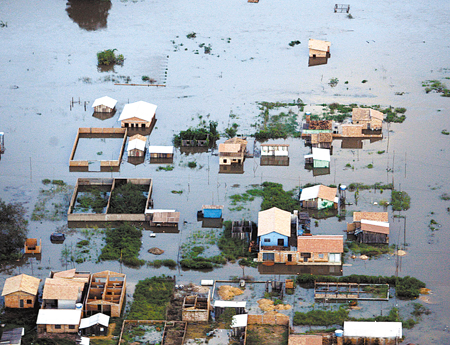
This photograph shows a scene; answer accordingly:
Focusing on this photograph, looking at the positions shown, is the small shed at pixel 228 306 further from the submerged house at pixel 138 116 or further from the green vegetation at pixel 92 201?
the submerged house at pixel 138 116

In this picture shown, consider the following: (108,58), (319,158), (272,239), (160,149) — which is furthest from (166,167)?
(108,58)

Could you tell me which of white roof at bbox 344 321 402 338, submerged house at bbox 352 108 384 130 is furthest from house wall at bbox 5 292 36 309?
submerged house at bbox 352 108 384 130

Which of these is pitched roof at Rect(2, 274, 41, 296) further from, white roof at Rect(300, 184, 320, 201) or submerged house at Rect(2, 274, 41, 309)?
white roof at Rect(300, 184, 320, 201)

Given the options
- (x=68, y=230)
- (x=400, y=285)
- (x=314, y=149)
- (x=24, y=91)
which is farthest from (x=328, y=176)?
(x=24, y=91)

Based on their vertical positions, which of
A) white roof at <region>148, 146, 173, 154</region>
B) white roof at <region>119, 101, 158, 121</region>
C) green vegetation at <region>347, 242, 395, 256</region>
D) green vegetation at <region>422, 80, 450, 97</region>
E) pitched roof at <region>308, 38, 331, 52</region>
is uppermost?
pitched roof at <region>308, 38, 331, 52</region>

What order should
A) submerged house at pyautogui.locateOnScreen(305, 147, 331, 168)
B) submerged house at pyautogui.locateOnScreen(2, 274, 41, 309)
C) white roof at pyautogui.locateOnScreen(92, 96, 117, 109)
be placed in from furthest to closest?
white roof at pyautogui.locateOnScreen(92, 96, 117, 109) → submerged house at pyautogui.locateOnScreen(305, 147, 331, 168) → submerged house at pyautogui.locateOnScreen(2, 274, 41, 309)

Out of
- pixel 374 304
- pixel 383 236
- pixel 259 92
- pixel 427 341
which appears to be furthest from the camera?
pixel 259 92

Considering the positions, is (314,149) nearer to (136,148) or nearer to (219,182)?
(219,182)

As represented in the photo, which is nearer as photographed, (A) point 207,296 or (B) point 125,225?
(A) point 207,296
